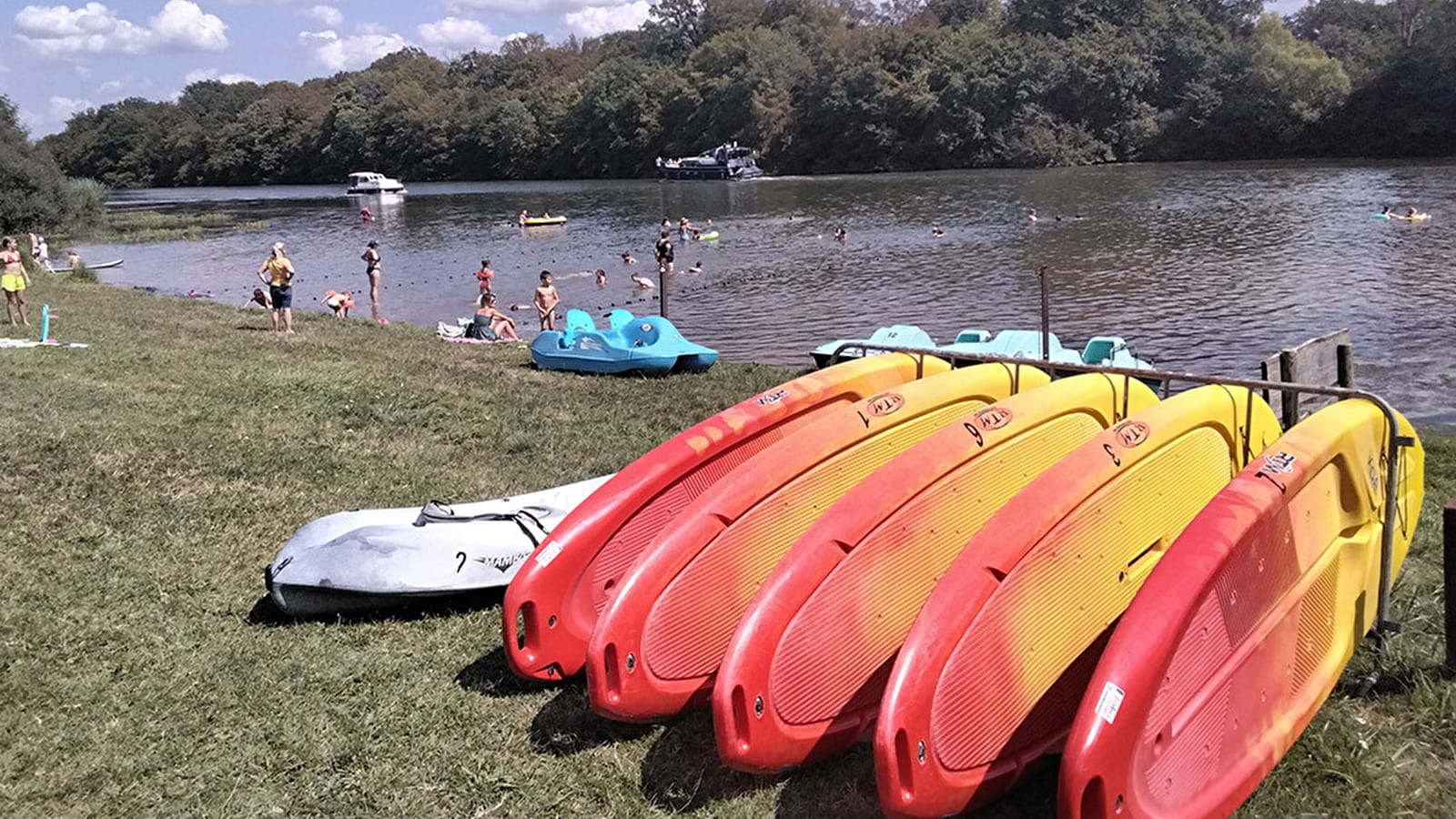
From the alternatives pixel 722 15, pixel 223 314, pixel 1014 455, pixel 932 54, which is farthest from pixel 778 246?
pixel 722 15

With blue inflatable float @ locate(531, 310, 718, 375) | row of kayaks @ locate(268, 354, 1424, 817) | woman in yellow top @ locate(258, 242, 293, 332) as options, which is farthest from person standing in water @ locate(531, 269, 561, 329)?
row of kayaks @ locate(268, 354, 1424, 817)

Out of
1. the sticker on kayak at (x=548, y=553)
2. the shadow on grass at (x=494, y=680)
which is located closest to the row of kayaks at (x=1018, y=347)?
the shadow on grass at (x=494, y=680)

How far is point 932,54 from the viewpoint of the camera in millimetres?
87312

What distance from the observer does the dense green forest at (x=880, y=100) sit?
6975cm

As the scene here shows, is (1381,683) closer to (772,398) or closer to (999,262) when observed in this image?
(772,398)

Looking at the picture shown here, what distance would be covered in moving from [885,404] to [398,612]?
9.69 feet

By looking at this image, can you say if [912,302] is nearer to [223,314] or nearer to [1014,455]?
[223,314]

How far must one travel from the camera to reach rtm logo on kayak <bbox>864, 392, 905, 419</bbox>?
18.9 ft

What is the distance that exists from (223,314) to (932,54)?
76.1 meters

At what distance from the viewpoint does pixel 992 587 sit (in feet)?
14.0

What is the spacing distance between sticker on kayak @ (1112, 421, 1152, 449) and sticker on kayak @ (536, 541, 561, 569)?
256 cm

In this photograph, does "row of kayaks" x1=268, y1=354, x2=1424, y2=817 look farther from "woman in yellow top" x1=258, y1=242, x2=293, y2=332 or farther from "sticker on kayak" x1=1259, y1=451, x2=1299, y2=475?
"woman in yellow top" x1=258, y1=242, x2=293, y2=332

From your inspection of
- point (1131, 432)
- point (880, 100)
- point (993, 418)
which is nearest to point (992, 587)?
point (1131, 432)

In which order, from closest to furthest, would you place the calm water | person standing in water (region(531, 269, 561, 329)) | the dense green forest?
person standing in water (region(531, 269, 561, 329)) < the calm water < the dense green forest
